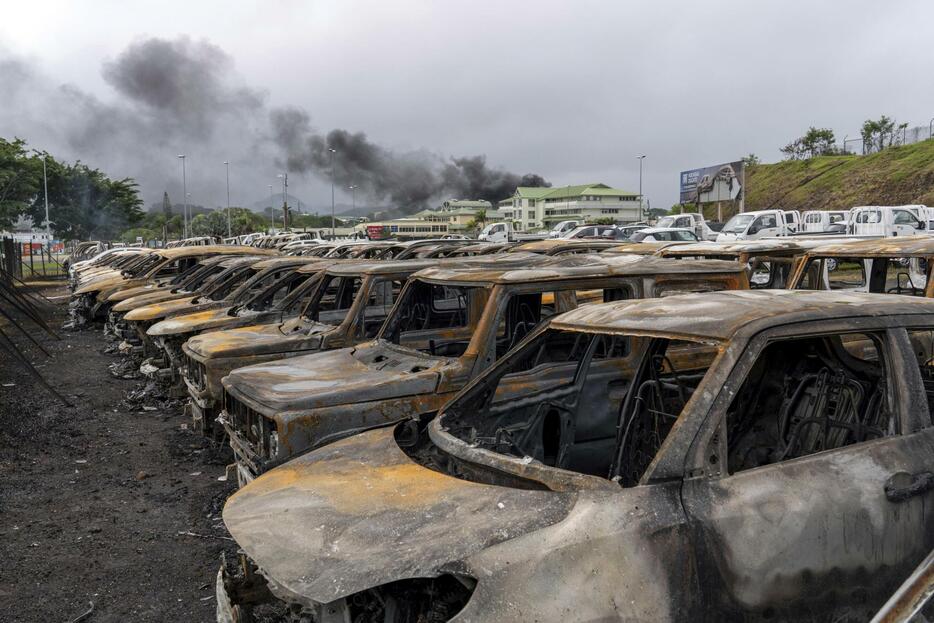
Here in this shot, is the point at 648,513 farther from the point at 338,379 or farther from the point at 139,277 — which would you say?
the point at 139,277

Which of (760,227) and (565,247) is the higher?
(760,227)

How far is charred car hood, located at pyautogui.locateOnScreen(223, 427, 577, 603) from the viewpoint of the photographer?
2439 millimetres

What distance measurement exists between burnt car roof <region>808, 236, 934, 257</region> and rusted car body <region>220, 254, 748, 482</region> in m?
1.32

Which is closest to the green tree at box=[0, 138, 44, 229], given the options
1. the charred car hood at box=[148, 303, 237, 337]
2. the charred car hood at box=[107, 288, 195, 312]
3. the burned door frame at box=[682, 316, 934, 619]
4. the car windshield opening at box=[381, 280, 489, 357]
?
the charred car hood at box=[107, 288, 195, 312]

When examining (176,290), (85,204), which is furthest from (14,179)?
(176,290)

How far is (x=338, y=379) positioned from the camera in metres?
5.15

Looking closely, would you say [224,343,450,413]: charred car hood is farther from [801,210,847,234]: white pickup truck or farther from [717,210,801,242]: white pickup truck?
[801,210,847,234]: white pickup truck

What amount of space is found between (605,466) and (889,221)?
76.6ft

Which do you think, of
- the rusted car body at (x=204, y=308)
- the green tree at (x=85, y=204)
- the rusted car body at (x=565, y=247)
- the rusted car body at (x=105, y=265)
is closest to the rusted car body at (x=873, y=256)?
the rusted car body at (x=565, y=247)

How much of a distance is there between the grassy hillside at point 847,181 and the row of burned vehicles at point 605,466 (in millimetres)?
42261

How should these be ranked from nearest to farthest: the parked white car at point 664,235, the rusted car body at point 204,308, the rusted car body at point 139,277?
the rusted car body at point 204,308 < the rusted car body at point 139,277 < the parked white car at point 664,235

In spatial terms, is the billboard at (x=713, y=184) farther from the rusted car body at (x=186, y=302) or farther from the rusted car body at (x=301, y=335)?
the rusted car body at (x=301, y=335)

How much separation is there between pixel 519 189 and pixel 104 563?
108 meters

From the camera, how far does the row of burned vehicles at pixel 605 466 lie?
8.00ft
